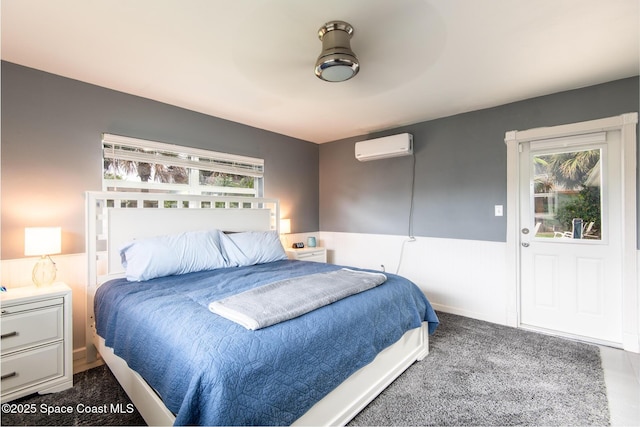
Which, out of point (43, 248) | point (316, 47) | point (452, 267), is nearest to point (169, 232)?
point (43, 248)

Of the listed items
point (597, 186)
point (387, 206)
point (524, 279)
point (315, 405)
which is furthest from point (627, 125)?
point (315, 405)

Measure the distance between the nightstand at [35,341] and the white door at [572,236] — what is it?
404cm

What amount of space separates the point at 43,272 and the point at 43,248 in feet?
0.68

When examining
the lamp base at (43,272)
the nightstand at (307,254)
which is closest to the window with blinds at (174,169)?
the lamp base at (43,272)

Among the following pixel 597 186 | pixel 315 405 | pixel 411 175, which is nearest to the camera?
pixel 315 405

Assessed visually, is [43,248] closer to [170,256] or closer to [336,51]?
[170,256]

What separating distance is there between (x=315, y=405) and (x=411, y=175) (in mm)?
3003

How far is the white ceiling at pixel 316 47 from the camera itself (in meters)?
1.68

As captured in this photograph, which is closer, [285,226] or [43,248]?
[43,248]

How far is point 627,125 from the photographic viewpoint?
252 centimetres

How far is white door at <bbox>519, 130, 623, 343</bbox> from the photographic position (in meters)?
2.66

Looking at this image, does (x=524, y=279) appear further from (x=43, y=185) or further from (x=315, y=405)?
(x=43, y=185)

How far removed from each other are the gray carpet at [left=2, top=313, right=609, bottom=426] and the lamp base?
0.76 meters

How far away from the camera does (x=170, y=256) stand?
8.07 feet
